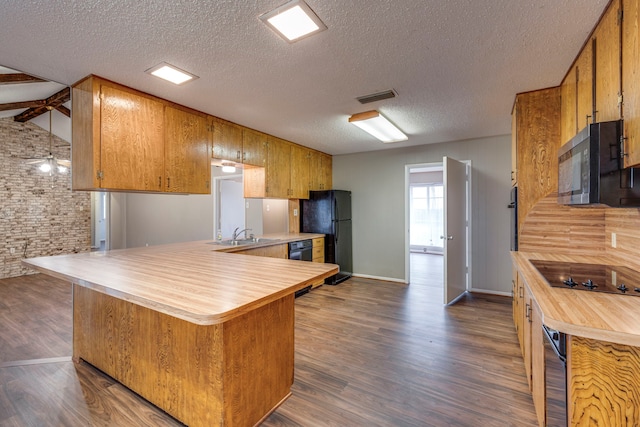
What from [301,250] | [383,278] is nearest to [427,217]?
[383,278]

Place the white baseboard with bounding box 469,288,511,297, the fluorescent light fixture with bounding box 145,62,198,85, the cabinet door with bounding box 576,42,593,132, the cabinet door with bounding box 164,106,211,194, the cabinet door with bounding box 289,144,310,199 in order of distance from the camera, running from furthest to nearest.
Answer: the cabinet door with bounding box 289,144,310,199 → the white baseboard with bounding box 469,288,511,297 → the cabinet door with bounding box 164,106,211,194 → the fluorescent light fixture with bounding box 145,62,198,85 → the cabinet door with bounding box 576,42,593,132

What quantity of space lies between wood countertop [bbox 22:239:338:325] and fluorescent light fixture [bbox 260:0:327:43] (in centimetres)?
145

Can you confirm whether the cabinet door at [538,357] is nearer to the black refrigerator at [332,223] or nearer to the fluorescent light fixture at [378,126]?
the fluorescent light fixture at [378,126]

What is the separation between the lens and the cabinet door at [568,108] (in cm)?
207

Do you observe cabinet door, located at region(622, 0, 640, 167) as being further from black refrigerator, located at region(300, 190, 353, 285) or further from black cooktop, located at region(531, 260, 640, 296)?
black refrigerator, located at region(300, 190, 353, 285)

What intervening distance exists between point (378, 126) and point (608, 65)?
2.20 meters

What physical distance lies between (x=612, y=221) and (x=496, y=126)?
6.33 feet

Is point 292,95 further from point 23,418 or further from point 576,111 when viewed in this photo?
point 23,418

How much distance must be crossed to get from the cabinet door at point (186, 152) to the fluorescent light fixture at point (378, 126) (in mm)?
1692

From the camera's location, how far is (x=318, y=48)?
189 centimetres

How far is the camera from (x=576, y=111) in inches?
79.4

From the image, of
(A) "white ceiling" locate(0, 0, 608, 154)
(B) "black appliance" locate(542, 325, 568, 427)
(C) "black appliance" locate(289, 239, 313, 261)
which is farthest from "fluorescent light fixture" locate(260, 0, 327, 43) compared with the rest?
(C) "black appliance" locate(289, 239, 313, 261)

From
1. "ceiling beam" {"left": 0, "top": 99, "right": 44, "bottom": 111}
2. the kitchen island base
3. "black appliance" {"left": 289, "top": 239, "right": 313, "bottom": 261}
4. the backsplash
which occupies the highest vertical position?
"ceiling beam" {"left": 0, "top": 99, "right": 44, "bottom": 111}

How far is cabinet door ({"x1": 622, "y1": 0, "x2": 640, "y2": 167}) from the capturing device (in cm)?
123
